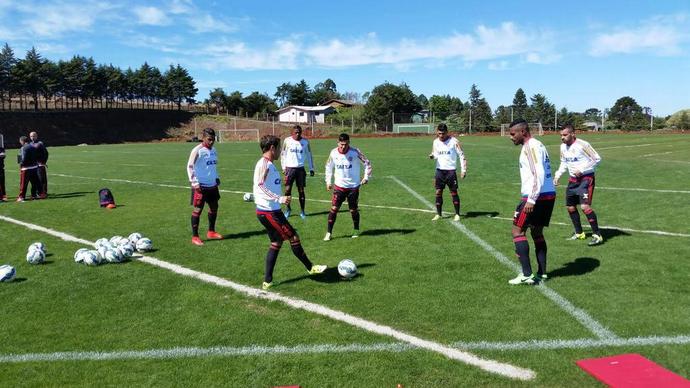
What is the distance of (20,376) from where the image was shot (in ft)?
15.7

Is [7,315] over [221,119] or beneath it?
beneath

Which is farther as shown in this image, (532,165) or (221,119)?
(221,119)

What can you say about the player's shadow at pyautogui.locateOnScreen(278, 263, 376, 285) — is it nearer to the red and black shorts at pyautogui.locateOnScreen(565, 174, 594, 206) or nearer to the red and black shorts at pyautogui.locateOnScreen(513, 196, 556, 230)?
the red and black shorts at pyautogui.locateOnScreen(513, 196, 556, 230)

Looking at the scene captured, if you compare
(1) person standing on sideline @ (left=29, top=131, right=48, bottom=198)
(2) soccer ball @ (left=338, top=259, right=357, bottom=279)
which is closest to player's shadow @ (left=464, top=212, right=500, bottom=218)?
(2) soccer ball @ (left=338, top=259, right=357, bottom=279)

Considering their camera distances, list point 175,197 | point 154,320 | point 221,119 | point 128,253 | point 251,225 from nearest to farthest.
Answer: point 154,320, point 128,253, point 251,225, point 175,197, point 221,119

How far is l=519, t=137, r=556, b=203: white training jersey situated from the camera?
672 centimetres

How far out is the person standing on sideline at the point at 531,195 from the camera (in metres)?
6.76

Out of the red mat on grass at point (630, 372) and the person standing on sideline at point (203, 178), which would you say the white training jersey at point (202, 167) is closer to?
the person standing on sideline at point (203, 178)

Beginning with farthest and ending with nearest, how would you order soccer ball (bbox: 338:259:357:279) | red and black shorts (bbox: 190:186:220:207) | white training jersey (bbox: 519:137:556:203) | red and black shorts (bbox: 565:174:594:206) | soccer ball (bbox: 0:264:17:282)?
red and black shorts (bbox: 190:186:220:207), red and black shorts (bbox: 565:174:594:206), soccer ball (bbox: 0:264:17:282), soccer ball (bbox: 338:259:357:279), white training jersey (bbox: 519:137:556:203)

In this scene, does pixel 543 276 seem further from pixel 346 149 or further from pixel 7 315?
pixel 7 315

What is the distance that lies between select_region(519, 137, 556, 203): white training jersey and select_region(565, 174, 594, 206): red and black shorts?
311 centimetres

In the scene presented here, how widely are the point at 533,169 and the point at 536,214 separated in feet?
2.40

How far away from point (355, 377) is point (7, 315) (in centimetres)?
473

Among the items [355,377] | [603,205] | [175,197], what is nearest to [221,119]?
[175,197]
